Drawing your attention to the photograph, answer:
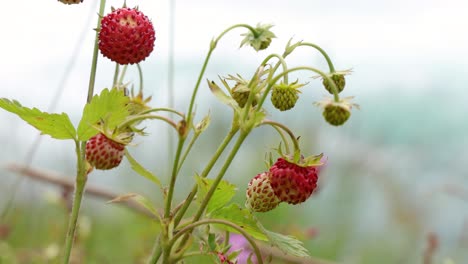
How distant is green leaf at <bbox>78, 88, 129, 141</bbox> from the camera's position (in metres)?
0.98

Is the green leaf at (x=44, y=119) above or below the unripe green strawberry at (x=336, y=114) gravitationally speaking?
below

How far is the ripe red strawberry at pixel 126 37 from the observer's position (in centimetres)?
101

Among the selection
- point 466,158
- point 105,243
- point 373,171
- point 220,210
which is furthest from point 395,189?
point 220,210

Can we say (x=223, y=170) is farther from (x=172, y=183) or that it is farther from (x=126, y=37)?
(x=126, y=37)

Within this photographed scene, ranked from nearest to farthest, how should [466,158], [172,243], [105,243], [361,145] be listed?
[172,243] < [105,243] < [361,145] < [466,158]

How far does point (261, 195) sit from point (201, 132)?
11 cm

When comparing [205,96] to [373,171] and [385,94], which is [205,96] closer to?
[373,171]

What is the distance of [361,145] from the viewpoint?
12.4 ft

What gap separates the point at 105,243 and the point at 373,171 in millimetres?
1438

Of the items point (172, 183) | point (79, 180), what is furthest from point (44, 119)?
point (172, 183)

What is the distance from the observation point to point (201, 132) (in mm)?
922

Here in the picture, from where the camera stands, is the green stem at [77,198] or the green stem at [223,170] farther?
the green stem at [77,198]

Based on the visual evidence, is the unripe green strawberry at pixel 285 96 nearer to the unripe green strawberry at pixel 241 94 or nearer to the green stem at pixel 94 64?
the unripe green strawberry at pixel 241 94

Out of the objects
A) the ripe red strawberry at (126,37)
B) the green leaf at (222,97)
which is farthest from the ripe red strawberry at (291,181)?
the ripe red strawberry at (126,37)
